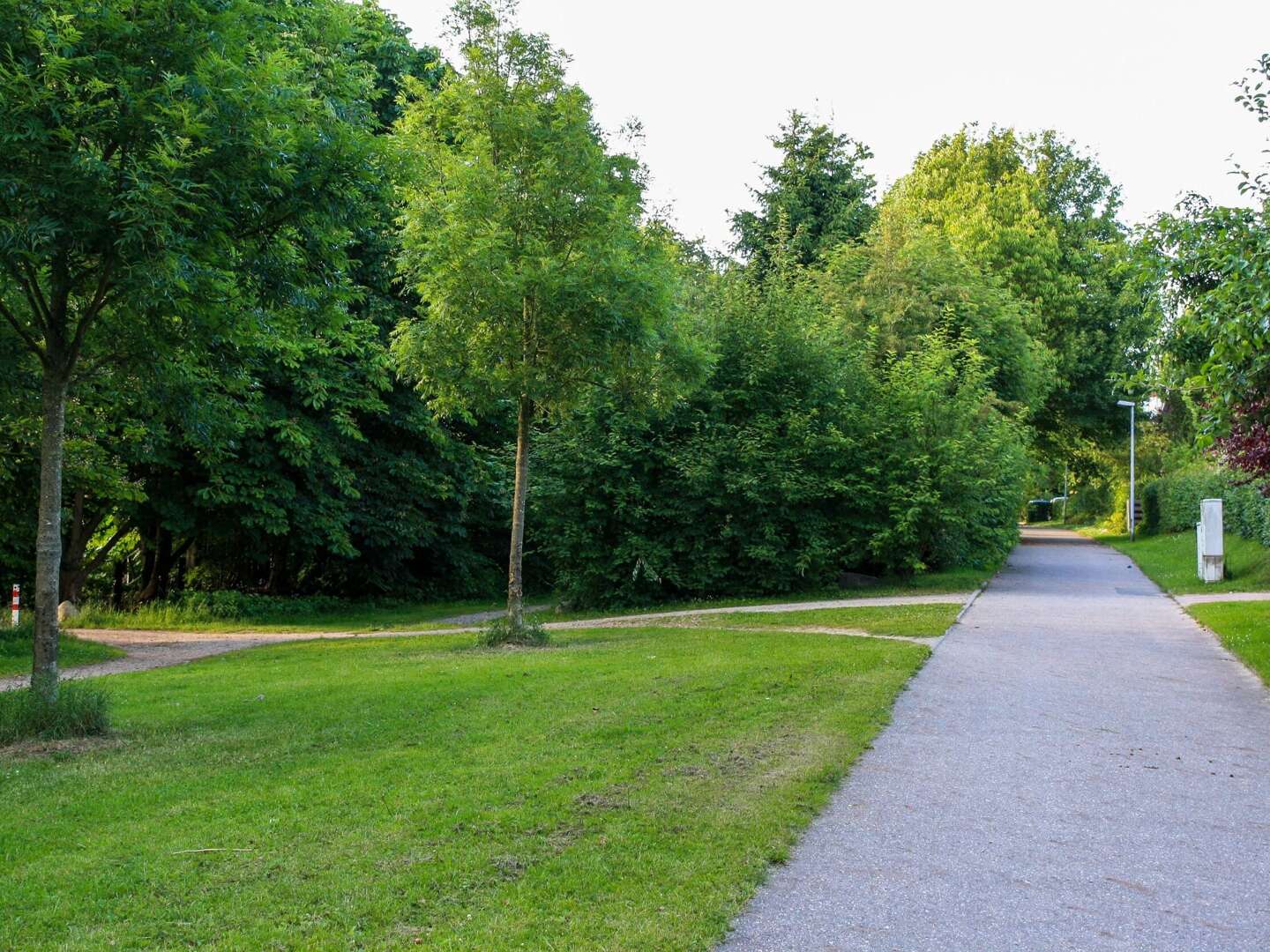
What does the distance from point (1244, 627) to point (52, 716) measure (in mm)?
14553

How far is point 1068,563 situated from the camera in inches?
1238

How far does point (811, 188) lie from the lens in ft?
134

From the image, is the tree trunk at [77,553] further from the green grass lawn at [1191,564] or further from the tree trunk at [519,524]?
the green grass lawn at [1191,564]

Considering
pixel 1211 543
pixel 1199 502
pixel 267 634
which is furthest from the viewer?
pixel 1199 502

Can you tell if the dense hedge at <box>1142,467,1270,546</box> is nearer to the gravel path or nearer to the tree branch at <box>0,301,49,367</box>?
the gravel path

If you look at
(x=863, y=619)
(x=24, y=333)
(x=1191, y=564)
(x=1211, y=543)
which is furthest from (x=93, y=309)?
(x=1191, y=564)

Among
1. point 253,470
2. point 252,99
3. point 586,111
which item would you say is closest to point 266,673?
point 252,99

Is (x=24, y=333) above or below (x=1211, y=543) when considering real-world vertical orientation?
above

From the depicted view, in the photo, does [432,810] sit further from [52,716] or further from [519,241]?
[519,241]

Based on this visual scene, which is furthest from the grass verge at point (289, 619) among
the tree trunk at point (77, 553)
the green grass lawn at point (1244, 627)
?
the green grass lawn at point (1244, 627)

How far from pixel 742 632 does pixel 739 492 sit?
6.12 meters

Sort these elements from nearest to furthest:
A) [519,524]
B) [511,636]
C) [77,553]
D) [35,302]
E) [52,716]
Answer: [52,716]
[35,302]
[511,636]
[519,524]
[77,553]

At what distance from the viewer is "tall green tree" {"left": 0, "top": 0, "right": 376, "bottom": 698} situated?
774cm

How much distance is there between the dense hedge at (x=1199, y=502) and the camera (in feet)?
92.8
